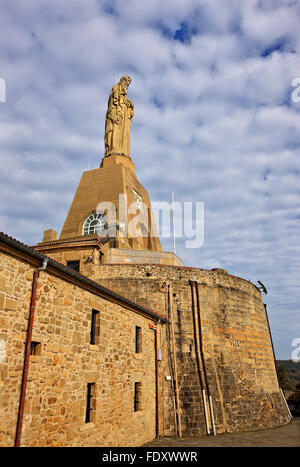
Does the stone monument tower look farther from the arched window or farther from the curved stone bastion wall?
the curved stone bastion wall

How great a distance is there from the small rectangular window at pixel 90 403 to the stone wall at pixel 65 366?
69 mm

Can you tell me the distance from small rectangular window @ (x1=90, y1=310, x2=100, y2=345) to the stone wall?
4.5 inches

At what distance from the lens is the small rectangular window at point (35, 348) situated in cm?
708

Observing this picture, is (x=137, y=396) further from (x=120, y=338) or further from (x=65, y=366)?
Result: (x=65, y=366)

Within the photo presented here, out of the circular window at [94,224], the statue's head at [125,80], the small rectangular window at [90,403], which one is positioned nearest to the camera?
the small rectangular window at [90,403]

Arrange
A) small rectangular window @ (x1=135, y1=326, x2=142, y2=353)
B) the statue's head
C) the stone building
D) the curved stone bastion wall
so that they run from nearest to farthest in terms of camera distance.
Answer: the stone building
small rectangular window @ (x1=135, y1=326, x2=142, y2=353)
the curved stone bastion wall
the statue's head

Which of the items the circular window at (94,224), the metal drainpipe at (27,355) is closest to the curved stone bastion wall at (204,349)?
the circular window at (94,224)

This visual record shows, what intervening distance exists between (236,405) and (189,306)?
15.8ft

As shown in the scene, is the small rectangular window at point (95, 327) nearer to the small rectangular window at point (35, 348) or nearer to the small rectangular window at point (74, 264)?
the small rectangular window at point (35, 348)

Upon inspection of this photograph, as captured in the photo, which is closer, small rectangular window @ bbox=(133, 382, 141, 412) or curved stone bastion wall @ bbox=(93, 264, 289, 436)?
small rectangular window @ bbox=(133, 382, 141, 412)

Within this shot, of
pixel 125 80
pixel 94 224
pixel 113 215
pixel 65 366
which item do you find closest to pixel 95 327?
Result: pixel 65 366

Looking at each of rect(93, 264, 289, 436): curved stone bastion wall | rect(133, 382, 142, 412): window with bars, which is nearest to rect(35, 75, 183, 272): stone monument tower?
rect(93, 264, 289, 436): curved stone bastion wall

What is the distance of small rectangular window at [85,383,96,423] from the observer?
28.7ft
